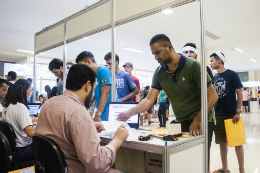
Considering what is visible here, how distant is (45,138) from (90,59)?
1.35m

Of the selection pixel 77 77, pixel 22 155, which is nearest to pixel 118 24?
pixel 77 77

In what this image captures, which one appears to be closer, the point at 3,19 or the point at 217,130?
the point at 217,130

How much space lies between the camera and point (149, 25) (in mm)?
5633

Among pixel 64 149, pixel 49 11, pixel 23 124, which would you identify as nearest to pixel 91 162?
pixel 64 149

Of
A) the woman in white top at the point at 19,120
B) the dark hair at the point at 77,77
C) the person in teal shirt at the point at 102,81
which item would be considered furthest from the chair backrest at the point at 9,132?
the dark hair at the point at 77,77

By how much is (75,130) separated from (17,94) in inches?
62.0

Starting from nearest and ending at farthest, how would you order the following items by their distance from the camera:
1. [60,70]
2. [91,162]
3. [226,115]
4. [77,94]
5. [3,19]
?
[91,162] → [77,94] → [226,115] → [60,70] → [3,19]

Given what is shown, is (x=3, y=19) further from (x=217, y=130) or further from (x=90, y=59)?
(x=217, y=130)

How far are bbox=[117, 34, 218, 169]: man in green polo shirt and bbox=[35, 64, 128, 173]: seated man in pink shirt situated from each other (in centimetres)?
65

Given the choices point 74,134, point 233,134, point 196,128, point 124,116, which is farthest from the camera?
point 233,134

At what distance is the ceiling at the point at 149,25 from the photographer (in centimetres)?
430

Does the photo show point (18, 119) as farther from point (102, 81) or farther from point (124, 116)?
point (124, 116)

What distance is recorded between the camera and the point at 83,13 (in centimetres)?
272

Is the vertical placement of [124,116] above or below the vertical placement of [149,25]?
below
